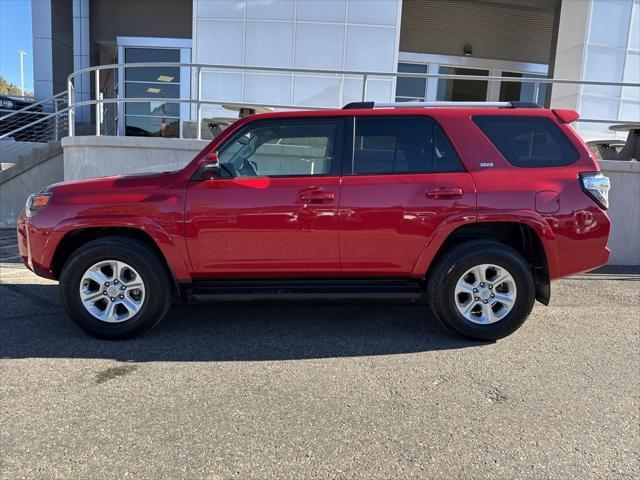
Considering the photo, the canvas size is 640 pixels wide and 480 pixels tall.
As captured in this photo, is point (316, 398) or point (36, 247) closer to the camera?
point (316, 398)

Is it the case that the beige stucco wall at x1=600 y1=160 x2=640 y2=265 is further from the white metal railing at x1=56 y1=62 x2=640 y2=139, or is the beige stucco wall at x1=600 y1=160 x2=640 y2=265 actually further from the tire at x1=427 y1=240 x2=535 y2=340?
the tire at x1=427 y1=240 x2=535 y2=340

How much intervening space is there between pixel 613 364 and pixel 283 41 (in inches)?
457

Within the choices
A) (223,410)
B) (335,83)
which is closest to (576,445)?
(223,410)

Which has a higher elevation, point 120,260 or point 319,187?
point 319,187

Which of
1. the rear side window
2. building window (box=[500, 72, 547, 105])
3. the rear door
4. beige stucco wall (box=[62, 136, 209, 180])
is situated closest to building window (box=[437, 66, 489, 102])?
building window (box=[500, 72, 547, 105])

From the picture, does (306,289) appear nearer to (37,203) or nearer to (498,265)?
(498,265)

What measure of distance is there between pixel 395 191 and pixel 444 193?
0.40m

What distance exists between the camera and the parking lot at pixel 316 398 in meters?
2.66

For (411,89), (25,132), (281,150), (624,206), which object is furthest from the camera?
(411,89)

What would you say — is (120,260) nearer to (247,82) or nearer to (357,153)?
(357,153)

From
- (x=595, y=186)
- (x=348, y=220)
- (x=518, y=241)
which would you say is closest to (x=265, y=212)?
(x=348, y=220)

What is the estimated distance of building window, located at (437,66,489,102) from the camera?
15.8m

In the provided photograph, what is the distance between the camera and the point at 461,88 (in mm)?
16094

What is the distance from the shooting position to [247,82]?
13203 millimetres
